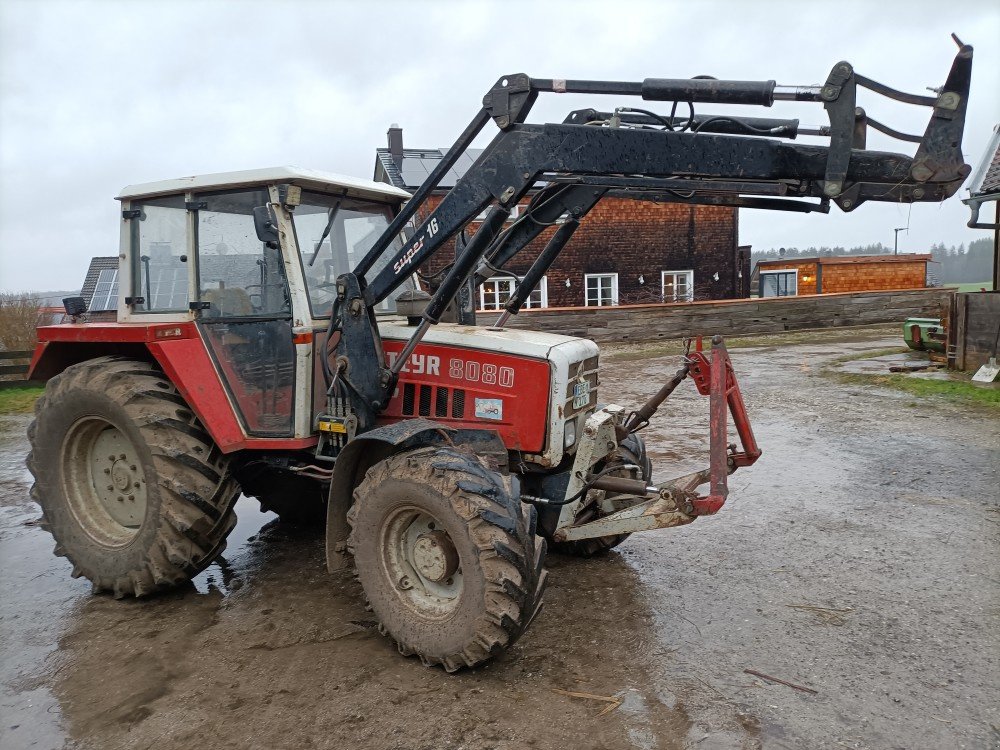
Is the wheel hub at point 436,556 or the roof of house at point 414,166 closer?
the wheel hub at point 436,556

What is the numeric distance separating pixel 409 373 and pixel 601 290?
2173cm

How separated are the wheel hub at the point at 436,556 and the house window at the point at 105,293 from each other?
1576 centimetres

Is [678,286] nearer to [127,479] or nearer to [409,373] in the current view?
[409,373]

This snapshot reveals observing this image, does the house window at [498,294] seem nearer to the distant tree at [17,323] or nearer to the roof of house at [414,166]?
the roof of house at [414,166]

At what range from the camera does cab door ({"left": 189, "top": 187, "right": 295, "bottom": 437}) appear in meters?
4.34

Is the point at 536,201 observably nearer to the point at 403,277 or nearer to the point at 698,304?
the point at 403,277

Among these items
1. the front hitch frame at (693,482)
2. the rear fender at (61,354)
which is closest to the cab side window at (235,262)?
the rear fender at (61,354)

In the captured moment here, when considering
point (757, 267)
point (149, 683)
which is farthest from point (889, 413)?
point (757, 267)

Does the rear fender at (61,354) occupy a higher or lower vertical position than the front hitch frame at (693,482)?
higher

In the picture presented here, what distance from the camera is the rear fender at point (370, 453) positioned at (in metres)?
3.70

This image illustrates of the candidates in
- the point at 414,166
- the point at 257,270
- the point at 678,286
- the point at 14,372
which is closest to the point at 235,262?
the point at 257,270

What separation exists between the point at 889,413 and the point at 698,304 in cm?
970

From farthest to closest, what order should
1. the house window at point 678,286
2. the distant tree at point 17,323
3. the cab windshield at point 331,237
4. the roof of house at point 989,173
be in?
the house window at point 678,286 → the distant tree at point 17,323 → the roof of house at point 989,173 → the cab windshield at point 331,237

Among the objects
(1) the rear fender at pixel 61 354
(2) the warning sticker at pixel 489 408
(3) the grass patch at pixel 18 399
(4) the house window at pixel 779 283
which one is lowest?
(3) the grass patch at pixel 18 399
